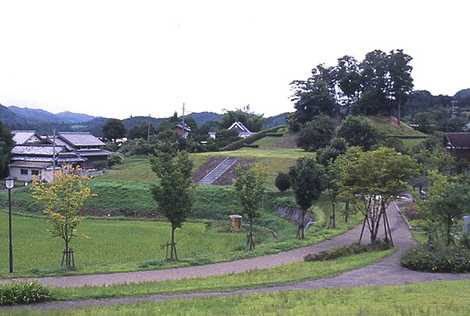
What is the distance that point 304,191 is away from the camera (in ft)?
79.5

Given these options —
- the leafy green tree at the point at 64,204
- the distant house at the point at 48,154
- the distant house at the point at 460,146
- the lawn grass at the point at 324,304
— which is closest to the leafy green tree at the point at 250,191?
the leafy green tree at the point at 64,204

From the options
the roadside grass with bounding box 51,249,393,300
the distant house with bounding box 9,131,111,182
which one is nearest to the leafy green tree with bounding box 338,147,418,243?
the roadside grass with bounding box 51,249,393,300

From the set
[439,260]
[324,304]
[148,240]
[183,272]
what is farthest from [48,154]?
[324,304]

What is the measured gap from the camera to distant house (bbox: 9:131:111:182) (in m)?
55.1

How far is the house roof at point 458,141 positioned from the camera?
44.1 metres

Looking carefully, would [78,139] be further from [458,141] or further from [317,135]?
[458,141]

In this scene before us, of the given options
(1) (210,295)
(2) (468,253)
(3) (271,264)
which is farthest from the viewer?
(3) (271,264)

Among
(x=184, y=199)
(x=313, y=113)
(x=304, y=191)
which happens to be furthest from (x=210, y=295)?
(x=313, y=113)

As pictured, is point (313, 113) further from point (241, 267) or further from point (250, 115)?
point (241, 267)

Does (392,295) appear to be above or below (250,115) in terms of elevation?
below

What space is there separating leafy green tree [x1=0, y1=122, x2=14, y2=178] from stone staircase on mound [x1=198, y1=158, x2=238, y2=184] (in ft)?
72.0

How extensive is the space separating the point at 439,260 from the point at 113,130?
7869 centimetres

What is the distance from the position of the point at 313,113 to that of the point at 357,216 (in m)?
34.6

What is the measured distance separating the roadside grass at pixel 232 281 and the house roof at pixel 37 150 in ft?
148
